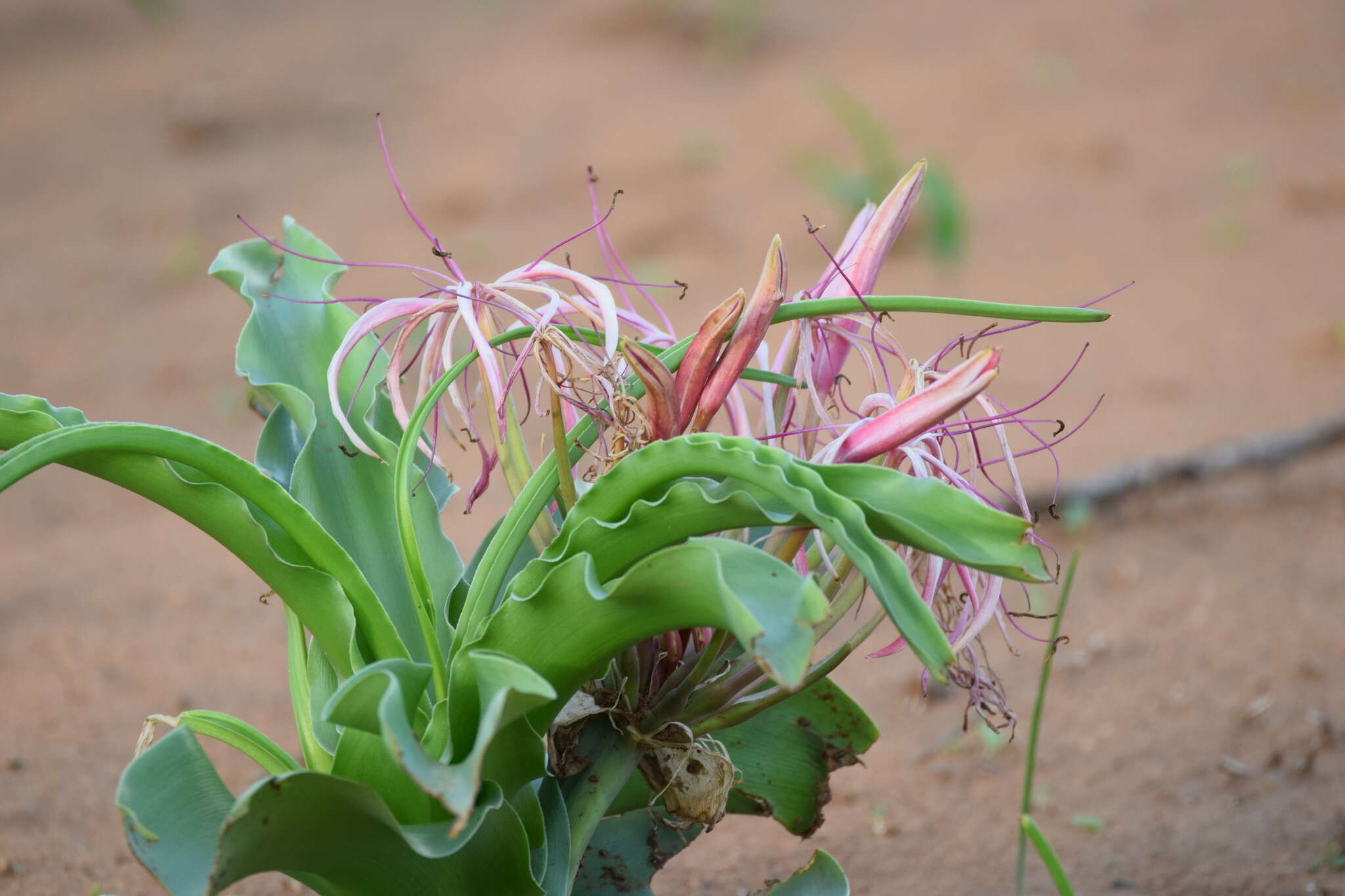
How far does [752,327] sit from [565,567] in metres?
0.25

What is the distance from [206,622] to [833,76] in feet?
13.3

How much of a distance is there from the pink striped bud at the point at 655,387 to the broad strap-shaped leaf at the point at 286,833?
32 cm

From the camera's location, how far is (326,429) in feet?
3.76

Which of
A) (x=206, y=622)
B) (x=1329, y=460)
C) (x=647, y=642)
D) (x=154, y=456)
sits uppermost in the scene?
(x=154, y=456)

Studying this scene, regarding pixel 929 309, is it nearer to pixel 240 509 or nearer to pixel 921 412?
pixel 921 412

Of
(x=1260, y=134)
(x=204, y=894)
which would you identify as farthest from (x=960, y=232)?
(x=204, y=894)

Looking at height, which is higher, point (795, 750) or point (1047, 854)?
point (1047, 854)

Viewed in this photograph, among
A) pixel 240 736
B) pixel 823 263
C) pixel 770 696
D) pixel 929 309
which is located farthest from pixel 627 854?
pixel 823 263

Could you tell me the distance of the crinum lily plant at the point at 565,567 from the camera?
0.81m

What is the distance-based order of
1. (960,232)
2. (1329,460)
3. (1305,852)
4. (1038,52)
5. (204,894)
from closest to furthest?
1. (204,894)
2. (1305,852)
3. (1329,460)
4. (960,232)
5. (1038,52)

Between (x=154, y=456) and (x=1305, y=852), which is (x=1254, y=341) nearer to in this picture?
(x=1305, y=852)

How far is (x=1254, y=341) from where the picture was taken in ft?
11.2

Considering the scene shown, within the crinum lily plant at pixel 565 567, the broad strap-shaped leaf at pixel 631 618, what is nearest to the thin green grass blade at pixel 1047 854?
the crinum lily plant at pixel 565 567

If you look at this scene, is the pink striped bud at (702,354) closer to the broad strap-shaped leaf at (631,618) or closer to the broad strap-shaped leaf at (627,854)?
the broad strap-shaped leaf at (631,618)
